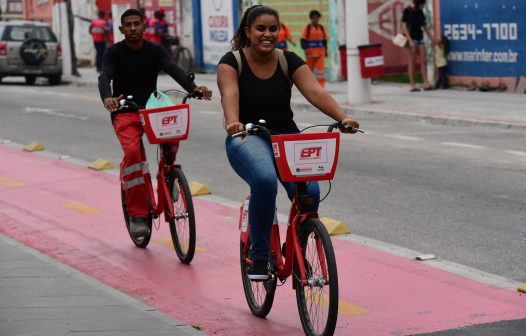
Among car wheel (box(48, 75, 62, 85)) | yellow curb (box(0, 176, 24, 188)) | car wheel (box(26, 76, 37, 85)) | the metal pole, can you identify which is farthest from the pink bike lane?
car wheel (box(26, 76, 37, 85))

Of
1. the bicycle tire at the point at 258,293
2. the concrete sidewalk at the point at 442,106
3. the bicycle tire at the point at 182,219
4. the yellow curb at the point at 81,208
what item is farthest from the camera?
the concrete sidewalk at the point at 442,106

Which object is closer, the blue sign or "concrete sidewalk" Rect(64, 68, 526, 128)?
"concrete sidewalk" Rect(64, 68, 526, 128)

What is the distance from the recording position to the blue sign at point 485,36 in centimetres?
2347

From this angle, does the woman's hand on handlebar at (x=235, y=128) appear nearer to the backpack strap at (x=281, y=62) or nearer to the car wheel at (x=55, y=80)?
the backpack strap at (x=281, y=62)

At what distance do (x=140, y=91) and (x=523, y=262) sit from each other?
3106 millimetres

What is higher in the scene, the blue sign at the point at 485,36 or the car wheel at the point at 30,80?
the blue sign at the point at 485,36

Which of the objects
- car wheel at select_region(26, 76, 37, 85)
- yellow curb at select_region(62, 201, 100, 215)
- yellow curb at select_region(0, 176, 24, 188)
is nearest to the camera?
yellow curb at select_region(62, 201, 100, 215)

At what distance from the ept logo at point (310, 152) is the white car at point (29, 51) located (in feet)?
91.1

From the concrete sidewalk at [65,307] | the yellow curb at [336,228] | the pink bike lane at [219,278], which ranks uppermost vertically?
the concrete sidewalk at [65,307]

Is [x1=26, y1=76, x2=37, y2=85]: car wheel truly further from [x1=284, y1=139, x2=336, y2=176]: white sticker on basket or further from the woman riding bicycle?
[x1=284, y1=139, x2=336, y2=176]: white sticker on basket

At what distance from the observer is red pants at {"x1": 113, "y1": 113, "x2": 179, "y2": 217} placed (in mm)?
9633

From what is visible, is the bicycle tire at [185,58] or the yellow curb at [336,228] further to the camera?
the bicycle tire at [185,58]

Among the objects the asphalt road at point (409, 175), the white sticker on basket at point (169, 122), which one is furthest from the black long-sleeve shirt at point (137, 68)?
the asphalt road at point (409, 175)

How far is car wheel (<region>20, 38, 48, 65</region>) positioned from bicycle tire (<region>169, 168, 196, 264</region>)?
24874 millimetres
